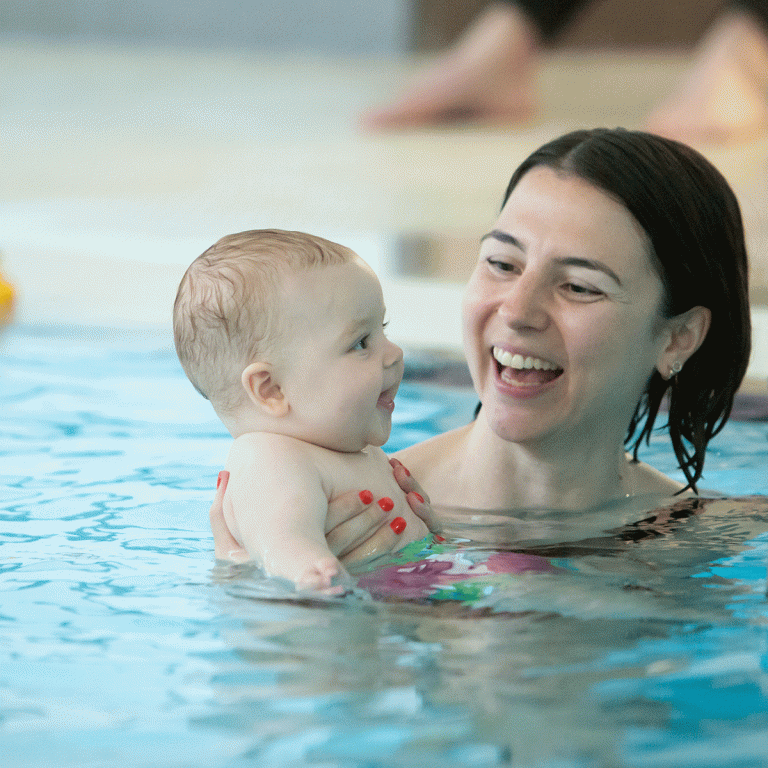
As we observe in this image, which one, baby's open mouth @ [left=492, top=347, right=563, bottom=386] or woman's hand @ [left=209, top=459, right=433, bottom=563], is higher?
baby's open mouth @ [left=492, top=347, right=563, bottom=386]

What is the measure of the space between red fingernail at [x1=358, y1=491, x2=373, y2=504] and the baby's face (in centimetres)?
12

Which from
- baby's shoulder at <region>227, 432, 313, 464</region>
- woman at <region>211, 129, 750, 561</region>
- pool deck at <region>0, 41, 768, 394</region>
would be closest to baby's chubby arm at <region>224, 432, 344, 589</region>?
baby's shoulder at <region>227, 432, 313, 464</region>

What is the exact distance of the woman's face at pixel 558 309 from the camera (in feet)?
8.14

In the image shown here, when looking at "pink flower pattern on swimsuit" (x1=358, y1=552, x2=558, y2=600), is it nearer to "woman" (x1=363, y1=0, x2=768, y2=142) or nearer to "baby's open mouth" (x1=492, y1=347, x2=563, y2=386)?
"baby's open mouth" (x1=492, y1=347, x2=563, y2=386)

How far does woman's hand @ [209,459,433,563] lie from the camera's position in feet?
7.64

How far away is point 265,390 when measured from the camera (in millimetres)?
2311

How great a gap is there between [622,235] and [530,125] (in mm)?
8087

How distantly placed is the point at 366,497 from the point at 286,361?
307mm

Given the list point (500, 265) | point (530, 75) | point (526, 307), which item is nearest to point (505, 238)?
point (500, 265)

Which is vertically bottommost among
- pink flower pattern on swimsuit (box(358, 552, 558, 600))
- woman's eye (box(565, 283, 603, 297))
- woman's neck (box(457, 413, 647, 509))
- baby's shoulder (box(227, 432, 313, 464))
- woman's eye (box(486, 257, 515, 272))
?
pink flower pattern on swimsuit (box(358, 552, 558, 600))

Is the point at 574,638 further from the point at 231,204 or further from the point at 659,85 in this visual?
the point at 659,85

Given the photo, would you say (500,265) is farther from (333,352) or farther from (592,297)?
(333,352)

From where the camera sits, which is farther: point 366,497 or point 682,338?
point 682,338

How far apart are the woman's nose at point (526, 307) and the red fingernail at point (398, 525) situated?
447mm
